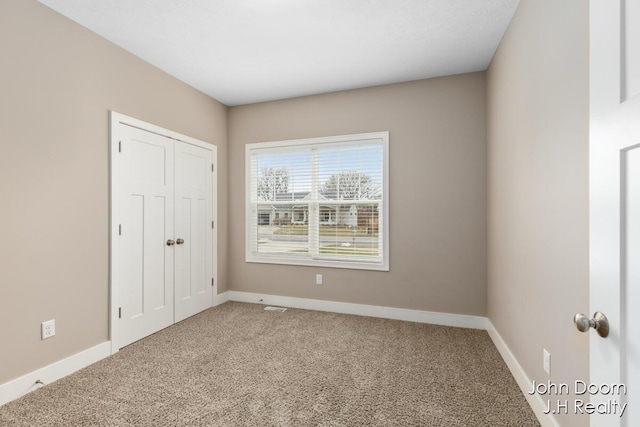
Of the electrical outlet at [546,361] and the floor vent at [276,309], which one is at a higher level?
the electrical outlet at [546,361]

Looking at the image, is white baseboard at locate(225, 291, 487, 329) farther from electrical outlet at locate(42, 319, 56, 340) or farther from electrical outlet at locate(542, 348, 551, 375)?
electrical outlet at locate(42, 319, 56, 340)

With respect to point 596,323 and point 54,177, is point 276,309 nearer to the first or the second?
point 54,177

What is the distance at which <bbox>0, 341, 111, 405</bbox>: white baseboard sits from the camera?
80.2 inches

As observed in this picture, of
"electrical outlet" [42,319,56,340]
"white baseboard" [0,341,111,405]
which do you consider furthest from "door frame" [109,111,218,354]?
"electrical outlet" [42,319,56,340]

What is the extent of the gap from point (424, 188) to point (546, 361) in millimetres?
2059

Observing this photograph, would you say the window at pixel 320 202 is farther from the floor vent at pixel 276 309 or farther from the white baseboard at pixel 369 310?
the floor vent at pixel 276 309

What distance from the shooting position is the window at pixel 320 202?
371 centimetres

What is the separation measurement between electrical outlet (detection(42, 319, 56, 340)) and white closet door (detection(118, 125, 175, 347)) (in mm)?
549

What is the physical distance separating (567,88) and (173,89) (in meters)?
3.48

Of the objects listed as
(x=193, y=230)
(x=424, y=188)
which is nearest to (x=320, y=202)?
(x=424, y=188)

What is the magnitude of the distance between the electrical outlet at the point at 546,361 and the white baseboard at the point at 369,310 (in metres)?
1.56

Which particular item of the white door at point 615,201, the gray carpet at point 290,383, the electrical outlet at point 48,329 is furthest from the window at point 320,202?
the white door at point 615,201

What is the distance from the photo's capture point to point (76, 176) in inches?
97.0

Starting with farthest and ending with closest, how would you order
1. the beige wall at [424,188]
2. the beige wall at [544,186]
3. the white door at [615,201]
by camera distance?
the beige wall at [424,188] < the beige wall at [544,186] < the white door at [615,201]
